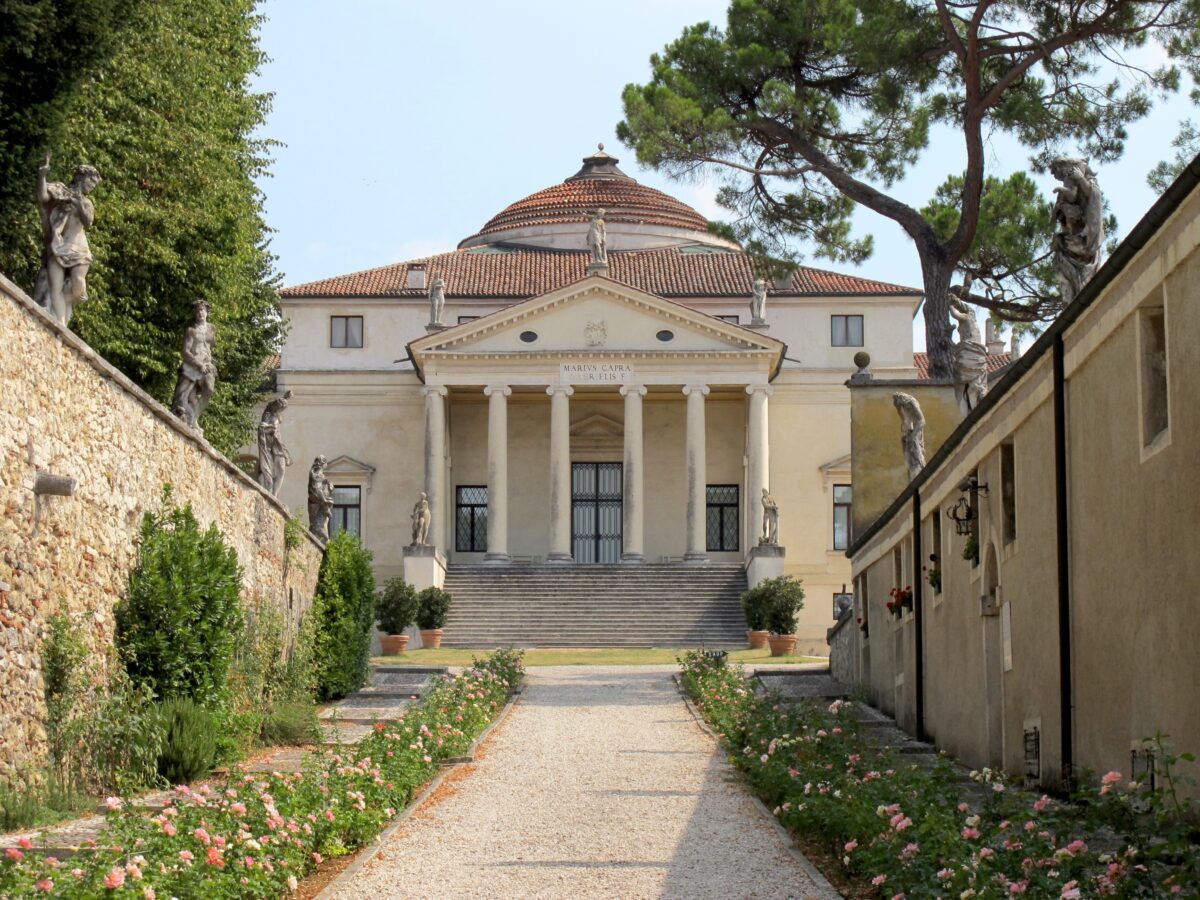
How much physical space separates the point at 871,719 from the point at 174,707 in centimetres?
1045

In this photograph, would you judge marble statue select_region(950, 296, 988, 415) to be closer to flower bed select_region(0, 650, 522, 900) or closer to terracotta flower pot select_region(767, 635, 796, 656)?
flower bed select_region(0, 650, 522, 900)

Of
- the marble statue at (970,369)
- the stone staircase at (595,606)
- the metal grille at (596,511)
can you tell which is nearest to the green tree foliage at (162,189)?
the marble statue at (970,369)

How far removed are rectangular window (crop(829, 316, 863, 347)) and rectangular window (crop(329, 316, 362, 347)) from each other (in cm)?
1490

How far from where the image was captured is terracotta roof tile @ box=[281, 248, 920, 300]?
186ft

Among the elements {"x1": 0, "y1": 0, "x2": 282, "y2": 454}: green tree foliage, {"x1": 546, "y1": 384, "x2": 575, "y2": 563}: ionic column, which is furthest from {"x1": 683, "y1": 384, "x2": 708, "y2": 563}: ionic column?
{"x1": 0, "y1": 0, "x2": 282, "y2": 454}: green tree foliage

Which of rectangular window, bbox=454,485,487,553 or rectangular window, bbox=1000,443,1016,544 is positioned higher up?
rectangular window, bbox=454,485,487,553

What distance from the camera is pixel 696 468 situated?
5197cm

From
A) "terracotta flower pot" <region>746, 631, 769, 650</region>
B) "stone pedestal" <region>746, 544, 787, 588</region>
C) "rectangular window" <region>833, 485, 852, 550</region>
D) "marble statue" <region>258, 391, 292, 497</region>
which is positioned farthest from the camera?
"rectangular window" <region>833, 485, 852, 550</region>

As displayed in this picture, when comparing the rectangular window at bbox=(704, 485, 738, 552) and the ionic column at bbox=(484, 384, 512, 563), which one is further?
the rectangular window at bbox=(704, 485, 738, 552)

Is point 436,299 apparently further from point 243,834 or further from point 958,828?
point 958,828

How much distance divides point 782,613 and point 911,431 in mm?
14062

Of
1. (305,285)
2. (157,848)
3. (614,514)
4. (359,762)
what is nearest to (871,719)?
(359,762)

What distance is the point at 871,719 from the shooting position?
74.6ft

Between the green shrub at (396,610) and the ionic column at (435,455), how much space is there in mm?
11335
